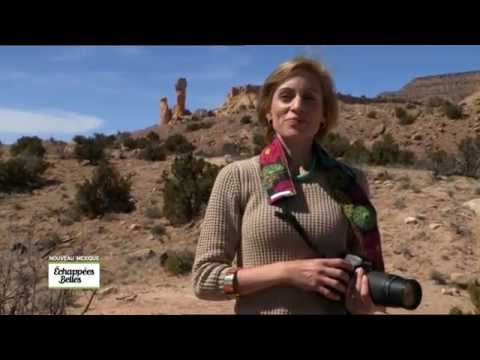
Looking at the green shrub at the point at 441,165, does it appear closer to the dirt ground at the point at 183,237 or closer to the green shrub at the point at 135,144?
the dirt ground at the point at 183,237

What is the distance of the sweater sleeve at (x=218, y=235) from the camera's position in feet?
4.72

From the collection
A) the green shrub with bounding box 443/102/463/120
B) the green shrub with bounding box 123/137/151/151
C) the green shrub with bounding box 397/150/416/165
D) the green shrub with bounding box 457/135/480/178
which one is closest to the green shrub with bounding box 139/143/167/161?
the green shrub with bounding box 123/137/151/151

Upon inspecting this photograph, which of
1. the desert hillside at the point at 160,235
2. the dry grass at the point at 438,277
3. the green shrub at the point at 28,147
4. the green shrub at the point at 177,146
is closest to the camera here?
the desert hillside at the point at 160,235

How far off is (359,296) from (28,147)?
655 inches

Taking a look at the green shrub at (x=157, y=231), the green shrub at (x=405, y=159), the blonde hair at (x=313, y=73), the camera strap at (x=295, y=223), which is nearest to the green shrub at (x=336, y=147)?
the green shrub at (x=405, y=159)

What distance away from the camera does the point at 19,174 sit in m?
12.5

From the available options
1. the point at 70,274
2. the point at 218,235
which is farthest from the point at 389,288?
the point at 70,274

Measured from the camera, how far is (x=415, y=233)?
8.17 meters

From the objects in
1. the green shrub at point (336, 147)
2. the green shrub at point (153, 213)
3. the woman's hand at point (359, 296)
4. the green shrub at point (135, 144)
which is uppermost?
the green shrub at point (135, 144)

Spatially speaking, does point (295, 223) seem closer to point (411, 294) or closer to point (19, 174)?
point (411, 294)

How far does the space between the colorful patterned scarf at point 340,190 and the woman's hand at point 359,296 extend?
9cm

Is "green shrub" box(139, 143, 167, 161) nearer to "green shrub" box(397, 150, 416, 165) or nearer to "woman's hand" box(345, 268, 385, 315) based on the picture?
"green shrub" box(397, 150, 416, 165)

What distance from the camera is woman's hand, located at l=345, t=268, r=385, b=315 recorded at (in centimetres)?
143

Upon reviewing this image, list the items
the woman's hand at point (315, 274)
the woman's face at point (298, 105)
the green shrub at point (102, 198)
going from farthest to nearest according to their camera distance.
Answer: the green shrub at point (102, 198), the woman's face at point (298, 105), the woman's hand at point (315, 274)
